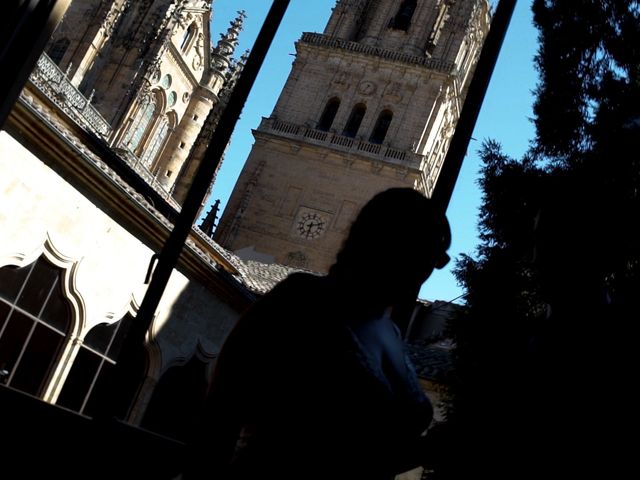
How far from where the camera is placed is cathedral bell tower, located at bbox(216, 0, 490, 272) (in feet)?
120

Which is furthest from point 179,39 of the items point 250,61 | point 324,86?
point 250,61

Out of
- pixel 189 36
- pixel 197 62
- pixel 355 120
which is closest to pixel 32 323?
pixel 355 120

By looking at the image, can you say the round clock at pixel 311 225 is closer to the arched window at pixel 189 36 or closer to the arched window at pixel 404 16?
the arched window at pixel 404 16

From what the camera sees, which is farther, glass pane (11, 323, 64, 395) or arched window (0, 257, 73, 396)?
glass pane (11, 323, 64, 395)

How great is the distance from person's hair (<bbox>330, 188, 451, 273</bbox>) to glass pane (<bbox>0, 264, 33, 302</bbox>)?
36.5ft

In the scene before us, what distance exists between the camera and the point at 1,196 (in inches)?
444

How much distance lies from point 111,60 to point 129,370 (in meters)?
38.6

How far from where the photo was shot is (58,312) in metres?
12.9

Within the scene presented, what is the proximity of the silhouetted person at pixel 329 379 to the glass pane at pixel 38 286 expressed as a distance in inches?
451

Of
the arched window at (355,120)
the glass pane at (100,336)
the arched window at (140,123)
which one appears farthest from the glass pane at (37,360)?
the arched window at (355,120)

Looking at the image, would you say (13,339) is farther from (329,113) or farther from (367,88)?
(367,88)

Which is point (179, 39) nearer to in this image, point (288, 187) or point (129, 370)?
point (288, 187)

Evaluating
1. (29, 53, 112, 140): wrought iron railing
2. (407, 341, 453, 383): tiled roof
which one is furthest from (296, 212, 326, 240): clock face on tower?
(407, 341, 453, 383): tiled roof

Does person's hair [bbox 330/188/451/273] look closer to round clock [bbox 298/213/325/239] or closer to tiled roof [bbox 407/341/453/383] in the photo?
tiled roof [bbox 407/341/453/383]
